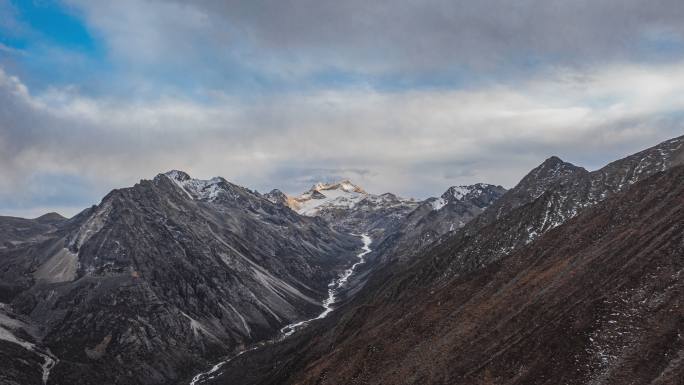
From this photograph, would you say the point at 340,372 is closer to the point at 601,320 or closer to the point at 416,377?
the point at 416,377

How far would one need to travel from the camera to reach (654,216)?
74500mm

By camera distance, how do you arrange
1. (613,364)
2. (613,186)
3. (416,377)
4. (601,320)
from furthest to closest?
(613,186), (416,377), (601,320), (613,364)

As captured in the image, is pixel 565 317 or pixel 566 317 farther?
pixel 565 317

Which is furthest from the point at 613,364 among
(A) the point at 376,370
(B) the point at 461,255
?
(B) the point at 461,255

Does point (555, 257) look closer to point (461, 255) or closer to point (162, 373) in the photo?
point (461, 255)

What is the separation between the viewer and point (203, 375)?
178 m

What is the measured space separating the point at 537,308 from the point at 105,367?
6360 inches

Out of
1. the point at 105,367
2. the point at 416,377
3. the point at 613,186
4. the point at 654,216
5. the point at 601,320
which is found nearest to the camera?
the point at 601,320

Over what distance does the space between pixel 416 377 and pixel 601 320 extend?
75.4 feet

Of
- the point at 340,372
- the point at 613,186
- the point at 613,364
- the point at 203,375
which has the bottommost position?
the point at 203,375

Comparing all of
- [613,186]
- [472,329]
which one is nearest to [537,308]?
[472,329]

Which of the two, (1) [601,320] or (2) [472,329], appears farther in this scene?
(2) [472,329]

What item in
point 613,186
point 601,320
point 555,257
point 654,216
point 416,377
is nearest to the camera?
point 601,320

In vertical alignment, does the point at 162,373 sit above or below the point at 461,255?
below
